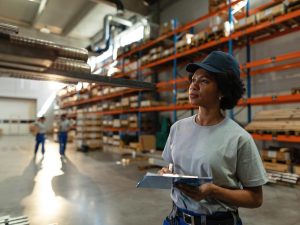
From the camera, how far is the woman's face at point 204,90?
1.41 m

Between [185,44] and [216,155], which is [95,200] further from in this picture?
[185,44]

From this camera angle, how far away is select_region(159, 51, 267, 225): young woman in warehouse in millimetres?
1254

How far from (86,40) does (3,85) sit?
11488mm

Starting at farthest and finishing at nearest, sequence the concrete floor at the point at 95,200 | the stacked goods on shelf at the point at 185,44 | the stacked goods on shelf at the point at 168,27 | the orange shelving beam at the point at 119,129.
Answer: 1. the orange shelving beam at the point at 119,129
2. the stacked goods on shelf at the point at 168,27
3. the stacked goods on shelf at the point at 185,44
4. the concrete floor at the point at 95,200

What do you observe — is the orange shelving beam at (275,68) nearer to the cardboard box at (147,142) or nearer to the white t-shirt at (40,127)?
the cardboard box at (147,142)

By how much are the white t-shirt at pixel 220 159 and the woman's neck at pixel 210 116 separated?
4 cm

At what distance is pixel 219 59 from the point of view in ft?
4.42

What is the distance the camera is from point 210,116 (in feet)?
4.79

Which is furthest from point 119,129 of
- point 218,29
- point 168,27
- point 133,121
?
point 218,29

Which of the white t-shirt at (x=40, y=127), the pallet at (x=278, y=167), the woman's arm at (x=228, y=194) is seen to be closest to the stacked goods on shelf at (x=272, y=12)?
the pallet at (x=278, y=167)

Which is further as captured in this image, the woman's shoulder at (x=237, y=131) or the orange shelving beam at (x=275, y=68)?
the orange shelving beam at (x=275, y=68)

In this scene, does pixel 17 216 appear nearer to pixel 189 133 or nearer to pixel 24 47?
pixel 24 47

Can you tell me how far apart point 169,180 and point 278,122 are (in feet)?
17.8

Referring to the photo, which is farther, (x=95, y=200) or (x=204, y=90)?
(x=95, y=200)
